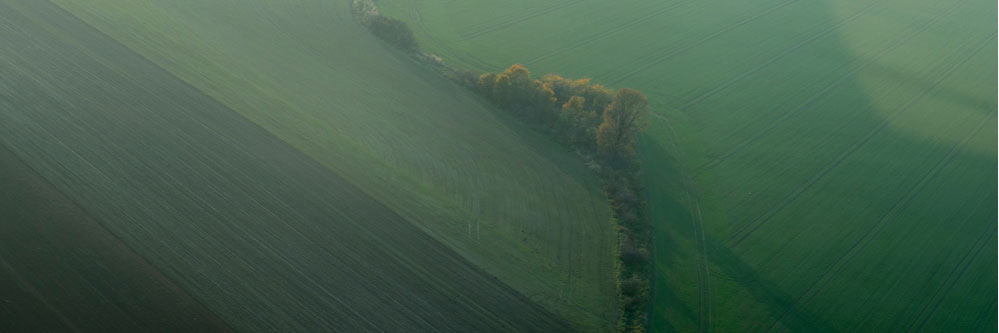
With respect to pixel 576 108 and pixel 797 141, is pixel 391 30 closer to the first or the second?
pixel 576 108

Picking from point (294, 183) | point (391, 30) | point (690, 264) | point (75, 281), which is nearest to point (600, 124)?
point (690, 264)

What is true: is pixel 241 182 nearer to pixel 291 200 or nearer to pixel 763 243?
pixel 291 200

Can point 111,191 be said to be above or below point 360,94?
below

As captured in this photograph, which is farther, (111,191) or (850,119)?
(850,119)

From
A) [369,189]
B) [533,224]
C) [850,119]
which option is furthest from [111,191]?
[850,119]

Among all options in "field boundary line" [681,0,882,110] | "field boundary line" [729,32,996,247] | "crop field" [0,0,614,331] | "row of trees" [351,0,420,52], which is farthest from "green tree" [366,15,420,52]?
"field boundary line" [729,32,996,247]

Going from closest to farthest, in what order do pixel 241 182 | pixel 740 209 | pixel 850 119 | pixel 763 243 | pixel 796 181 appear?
pixel 241 182 < pixel 763 243 < pixel 740 209 < pixel 796 181 < pixel 850 119

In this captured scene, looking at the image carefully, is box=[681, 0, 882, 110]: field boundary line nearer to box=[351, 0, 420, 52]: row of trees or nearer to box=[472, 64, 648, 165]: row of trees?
box=[472, 64, 648, 165]: row of trees

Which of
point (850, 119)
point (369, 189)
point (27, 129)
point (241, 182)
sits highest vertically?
point (850, 119)
